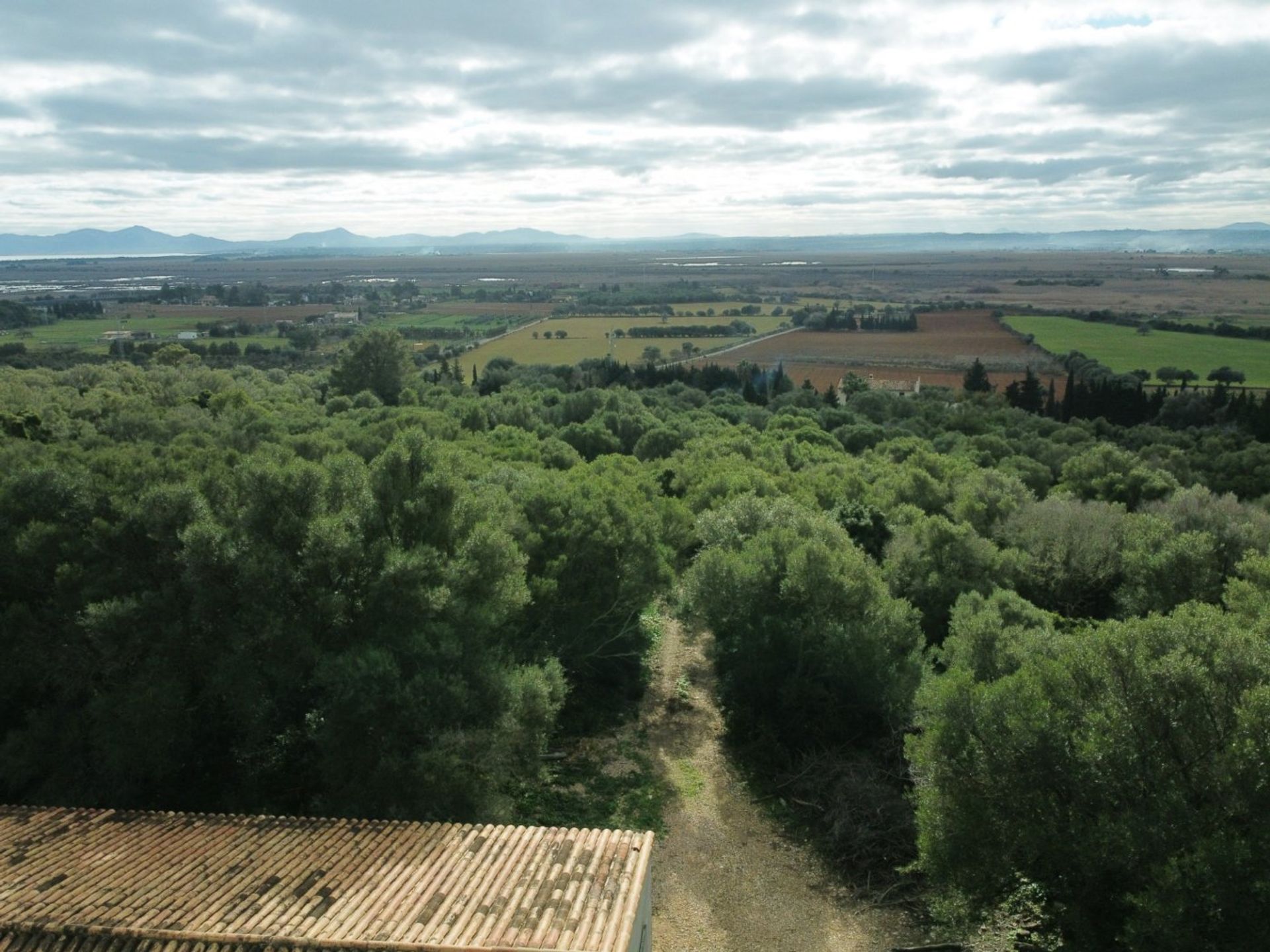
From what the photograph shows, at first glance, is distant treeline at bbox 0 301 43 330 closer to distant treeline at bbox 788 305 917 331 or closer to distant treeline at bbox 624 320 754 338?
distant treeline at bbox 624 320 754 338

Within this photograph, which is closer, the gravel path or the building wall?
the building wall

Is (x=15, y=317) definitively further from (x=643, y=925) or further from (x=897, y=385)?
(x=643, y=925)

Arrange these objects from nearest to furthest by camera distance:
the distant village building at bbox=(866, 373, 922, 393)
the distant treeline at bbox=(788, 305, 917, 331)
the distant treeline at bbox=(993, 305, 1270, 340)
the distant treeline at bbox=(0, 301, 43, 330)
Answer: the distant village building at bbox=(866, 373, 922, 393)
the distant treeline at bbox=(993, 305, 1270, 340)
the distant treeline at bbox=(0, 301, 43, 330)
the distant treeline at bbox=(788, 305, 917, 331)

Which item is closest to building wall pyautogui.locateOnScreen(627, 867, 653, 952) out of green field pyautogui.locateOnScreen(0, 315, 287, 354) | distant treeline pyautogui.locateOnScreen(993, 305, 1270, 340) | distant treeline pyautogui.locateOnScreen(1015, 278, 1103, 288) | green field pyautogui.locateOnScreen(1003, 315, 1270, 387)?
green field pyautogui.locateOnScreen(1003, 315, 1270, 387)

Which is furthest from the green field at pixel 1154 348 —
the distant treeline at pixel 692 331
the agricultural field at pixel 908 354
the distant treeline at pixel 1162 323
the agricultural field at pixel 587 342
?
the agricultural field at pixel 587 342

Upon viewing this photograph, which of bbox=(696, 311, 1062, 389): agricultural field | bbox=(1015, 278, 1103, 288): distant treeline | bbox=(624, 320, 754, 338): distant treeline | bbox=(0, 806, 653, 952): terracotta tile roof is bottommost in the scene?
bbox=(0, 806, 653, 952): terracotta tile roof

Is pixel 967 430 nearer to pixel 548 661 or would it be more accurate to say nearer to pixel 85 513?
pixel 548 661

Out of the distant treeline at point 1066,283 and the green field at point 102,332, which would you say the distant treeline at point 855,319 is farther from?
the green field at point 102,332

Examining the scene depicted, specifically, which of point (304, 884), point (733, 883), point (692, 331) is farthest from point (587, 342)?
point (304, 884)
